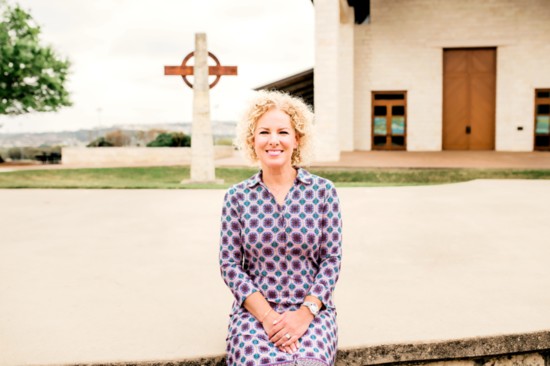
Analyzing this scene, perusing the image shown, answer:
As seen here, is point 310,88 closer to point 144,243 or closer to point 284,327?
point 144,243

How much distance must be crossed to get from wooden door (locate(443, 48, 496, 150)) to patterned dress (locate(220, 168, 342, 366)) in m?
22.1

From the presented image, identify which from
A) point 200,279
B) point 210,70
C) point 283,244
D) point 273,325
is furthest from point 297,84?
point 273,325

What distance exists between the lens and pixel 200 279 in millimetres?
4344

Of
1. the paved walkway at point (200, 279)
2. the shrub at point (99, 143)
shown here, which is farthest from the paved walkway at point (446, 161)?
the shrub at point (99, 143)

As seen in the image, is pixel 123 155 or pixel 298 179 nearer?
pixel 298 179

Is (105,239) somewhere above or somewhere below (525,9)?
below

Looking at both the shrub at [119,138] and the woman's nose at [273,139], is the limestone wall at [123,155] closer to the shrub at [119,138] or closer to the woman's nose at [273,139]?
the shrub at [119,138]

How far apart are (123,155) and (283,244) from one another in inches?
888

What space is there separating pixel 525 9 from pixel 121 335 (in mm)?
23850

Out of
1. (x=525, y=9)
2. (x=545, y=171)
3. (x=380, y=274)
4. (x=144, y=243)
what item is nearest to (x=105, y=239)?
(x=144, y=243)

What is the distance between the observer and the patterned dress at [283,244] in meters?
2.75

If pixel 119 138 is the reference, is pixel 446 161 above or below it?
below

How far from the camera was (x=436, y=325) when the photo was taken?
3.24m

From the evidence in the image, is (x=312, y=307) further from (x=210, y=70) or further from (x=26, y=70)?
(x=26, y=70)
